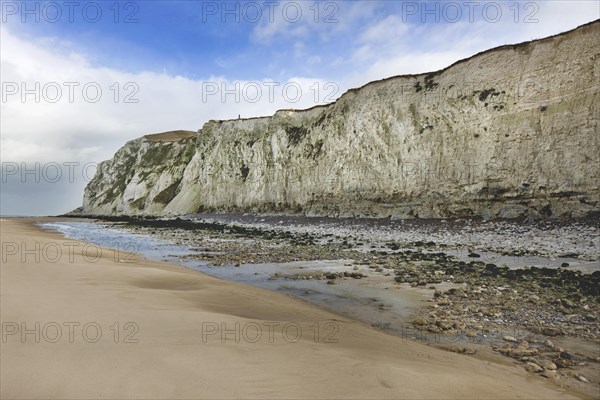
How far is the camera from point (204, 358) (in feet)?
11.3

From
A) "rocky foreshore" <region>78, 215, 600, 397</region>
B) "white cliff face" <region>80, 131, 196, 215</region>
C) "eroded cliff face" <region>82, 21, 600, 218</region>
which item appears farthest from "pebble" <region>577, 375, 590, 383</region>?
"white cliff face" <region>80, 131, 196, 215</region>

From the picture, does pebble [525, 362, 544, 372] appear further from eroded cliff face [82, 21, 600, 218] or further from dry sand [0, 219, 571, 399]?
eroded cliff face [82, 21, 600, 218]

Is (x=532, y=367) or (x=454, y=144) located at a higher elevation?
(x=454, y=144)

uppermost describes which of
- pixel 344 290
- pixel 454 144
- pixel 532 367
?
pixel 454 144

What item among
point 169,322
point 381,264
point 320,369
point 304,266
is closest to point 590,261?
point 381,264

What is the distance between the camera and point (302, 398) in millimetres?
2830

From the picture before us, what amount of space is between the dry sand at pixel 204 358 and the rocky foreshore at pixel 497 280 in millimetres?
876

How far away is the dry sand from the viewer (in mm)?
2961

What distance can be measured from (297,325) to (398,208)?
79.2 ft

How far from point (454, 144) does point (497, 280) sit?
61.9 ft

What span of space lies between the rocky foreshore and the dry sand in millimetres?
876

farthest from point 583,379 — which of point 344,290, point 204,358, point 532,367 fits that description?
point 344,290

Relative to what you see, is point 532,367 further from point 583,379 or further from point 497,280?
point 497,280

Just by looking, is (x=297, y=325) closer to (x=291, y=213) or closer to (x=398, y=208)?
(x=398, y=208)
